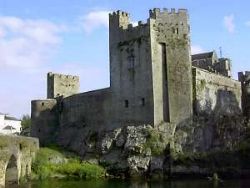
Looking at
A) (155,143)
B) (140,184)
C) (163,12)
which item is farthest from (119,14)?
(140,184)

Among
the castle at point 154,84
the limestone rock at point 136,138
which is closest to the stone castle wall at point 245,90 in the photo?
the castle at point 154,84

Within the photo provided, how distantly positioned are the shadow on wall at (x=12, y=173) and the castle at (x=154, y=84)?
15129 millimetres

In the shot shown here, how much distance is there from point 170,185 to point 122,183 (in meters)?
4.96

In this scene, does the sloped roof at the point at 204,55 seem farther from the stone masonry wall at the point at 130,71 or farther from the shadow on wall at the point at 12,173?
the shadow on wall at the point at 12,173

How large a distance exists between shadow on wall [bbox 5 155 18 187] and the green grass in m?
5.98

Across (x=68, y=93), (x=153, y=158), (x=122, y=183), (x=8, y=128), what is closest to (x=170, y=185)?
(x=122, y=183)

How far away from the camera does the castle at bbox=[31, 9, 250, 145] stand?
5388 centimetres

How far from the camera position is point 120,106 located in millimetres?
56500

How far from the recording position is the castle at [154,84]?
53875 mm

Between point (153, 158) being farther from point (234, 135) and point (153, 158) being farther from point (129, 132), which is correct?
point (234, 135)

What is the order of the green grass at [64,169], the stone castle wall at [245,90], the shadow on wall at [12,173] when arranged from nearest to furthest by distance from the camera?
the shadow on wall at [12,173], the green grass at [64,169], the stone castle wall at [245,90]

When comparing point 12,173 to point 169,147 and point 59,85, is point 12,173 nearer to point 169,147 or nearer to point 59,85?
point 169,147

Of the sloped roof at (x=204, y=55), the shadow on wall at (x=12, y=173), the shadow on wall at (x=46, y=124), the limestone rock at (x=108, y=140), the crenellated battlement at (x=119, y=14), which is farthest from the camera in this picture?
the sloped roof at (x=204, y=55)

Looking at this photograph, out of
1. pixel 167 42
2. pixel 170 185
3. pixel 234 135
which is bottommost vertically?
pixel 170 185
